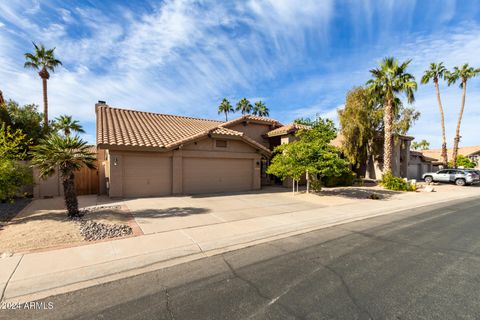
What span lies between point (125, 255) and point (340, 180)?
19265mm

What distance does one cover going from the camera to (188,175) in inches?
546

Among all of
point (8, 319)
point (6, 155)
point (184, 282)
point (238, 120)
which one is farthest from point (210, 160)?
point (8, 319)

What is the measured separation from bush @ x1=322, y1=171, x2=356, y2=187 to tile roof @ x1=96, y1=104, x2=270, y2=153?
6821 millimetres

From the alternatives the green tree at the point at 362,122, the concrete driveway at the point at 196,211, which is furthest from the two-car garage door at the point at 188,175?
the green tree at the point at 362,122

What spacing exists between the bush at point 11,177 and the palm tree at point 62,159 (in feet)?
1.54

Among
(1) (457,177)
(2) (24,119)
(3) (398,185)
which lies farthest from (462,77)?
(2) (24,119)

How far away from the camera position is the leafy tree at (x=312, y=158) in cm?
1273

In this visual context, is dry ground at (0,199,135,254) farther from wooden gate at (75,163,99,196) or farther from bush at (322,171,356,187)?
bush at (322,171,356,187)

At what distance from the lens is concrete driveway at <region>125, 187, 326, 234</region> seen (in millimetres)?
7426

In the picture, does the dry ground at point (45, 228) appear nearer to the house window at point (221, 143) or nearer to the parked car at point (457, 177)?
the house window at point (221, 143)

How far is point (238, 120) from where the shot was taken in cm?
1864

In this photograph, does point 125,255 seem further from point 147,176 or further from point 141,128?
point 141,128

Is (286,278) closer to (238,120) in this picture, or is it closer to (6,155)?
(6,155)

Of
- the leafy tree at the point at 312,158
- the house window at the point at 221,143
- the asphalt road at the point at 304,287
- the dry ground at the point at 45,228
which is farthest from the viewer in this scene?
the house window at the point at 221,143
